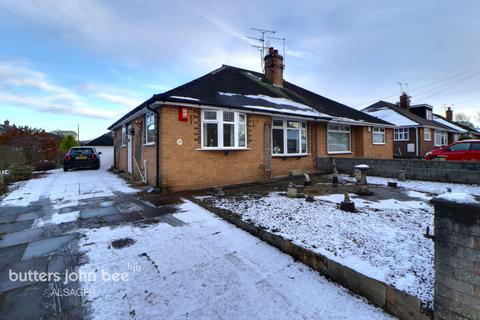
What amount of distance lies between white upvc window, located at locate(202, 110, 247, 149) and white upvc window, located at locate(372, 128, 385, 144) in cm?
1076

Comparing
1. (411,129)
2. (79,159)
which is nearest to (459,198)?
(79,159)

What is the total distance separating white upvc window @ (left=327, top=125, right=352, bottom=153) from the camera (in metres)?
12.0

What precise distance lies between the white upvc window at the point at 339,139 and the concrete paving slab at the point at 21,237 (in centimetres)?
1176

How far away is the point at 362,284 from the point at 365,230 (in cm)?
148

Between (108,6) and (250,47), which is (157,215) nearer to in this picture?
(108,6)

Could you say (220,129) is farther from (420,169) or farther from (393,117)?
(393,117)

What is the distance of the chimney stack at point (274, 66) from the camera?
42.6ft

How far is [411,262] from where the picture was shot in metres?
2.42

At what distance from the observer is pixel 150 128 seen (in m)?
8.15

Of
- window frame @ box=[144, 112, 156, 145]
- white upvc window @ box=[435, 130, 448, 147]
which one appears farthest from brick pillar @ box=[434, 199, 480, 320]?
white upvc window @ box=[435, 130, 448, 147]

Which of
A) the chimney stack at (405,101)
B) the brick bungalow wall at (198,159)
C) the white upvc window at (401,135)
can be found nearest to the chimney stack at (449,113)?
the chimney stack at (405,101)

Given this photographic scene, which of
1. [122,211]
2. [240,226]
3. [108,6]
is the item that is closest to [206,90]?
[108,6]

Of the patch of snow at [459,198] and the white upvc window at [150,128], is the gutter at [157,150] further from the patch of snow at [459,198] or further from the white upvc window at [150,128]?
the patch of snow at [459,198]

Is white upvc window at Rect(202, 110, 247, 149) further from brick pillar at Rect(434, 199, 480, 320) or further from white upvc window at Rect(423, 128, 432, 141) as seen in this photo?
white upvc window at Rect(423, 128, 432, 141)
